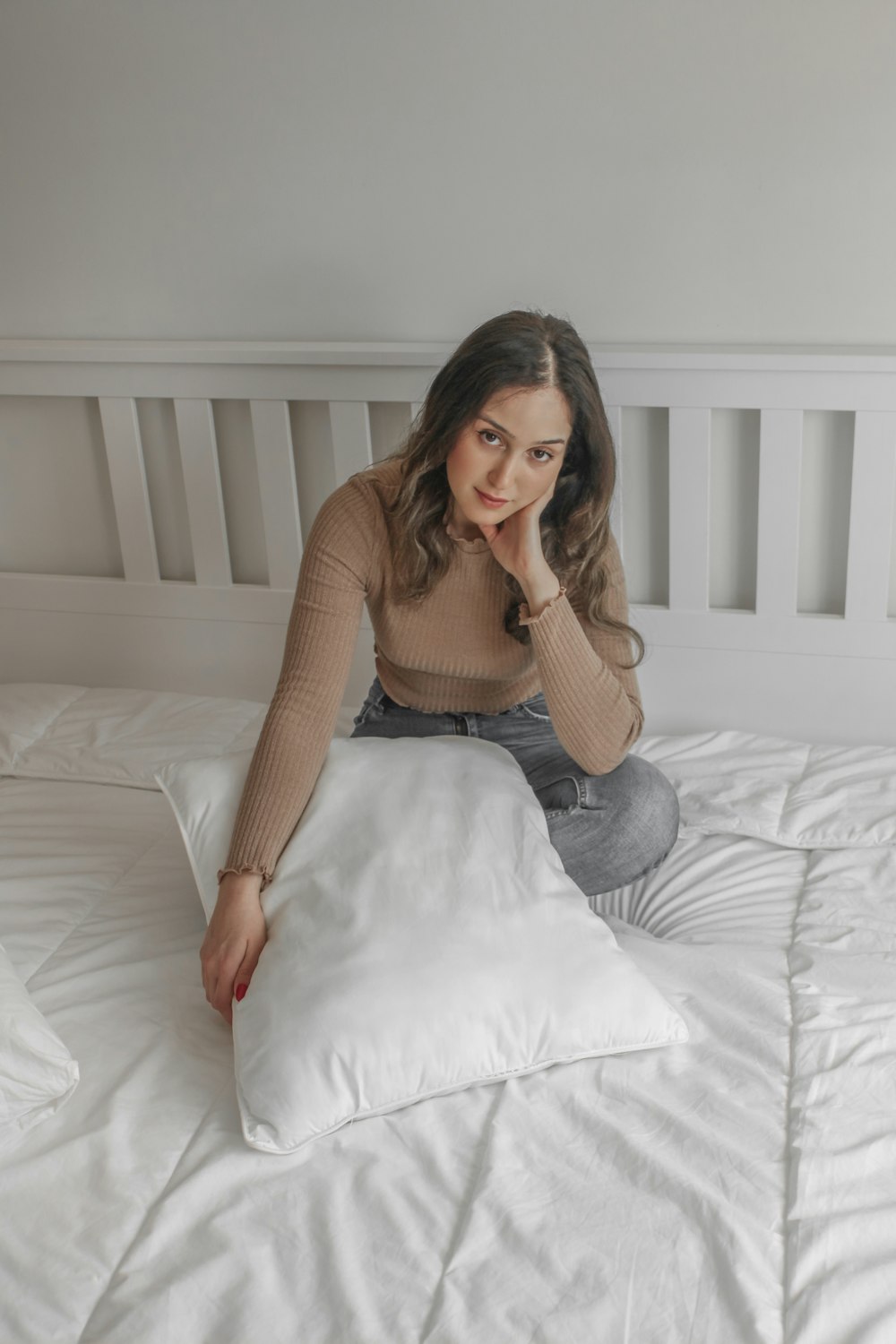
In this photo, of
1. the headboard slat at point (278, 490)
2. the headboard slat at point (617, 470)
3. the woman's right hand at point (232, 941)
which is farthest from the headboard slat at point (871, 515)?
the woman's right hand at point (232, 941)

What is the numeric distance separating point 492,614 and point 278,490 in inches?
22.0

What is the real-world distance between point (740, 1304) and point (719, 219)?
124cm

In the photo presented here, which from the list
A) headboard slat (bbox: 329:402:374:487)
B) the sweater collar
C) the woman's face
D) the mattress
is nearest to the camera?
the mattress

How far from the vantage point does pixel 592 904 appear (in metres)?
1.38

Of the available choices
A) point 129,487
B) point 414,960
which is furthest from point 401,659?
point 129,487

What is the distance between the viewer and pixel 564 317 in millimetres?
1686

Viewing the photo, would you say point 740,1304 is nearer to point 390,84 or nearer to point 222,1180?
point 222,1180

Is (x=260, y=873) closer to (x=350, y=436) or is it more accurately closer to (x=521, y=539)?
(x=521, y=539)

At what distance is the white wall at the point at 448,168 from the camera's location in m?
1.54

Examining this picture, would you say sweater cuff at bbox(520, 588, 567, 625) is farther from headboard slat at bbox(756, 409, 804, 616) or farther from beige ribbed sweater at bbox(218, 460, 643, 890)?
headboard slat at bbox(756, 409, 804, 616)

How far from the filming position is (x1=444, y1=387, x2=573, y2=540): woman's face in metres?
1.26

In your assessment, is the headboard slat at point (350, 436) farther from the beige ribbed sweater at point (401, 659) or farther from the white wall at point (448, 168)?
the beige ribbed sweater at point (401, 659)

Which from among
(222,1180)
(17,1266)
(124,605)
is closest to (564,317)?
(124,605)

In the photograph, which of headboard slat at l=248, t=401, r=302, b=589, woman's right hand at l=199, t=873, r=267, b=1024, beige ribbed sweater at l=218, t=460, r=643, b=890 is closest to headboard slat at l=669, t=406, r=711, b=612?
beige ribbed sweater at l=218, t=460, r=643, b=890
